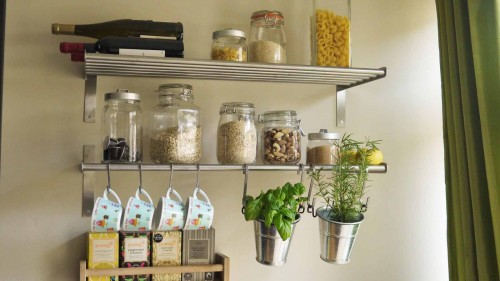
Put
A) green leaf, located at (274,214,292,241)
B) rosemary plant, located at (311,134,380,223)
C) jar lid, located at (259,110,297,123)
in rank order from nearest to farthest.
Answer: green leaf, located at (274,214,292,241), rosemary plant, located at (311,134,380,223), jar lid, located at (259,110,297,123)

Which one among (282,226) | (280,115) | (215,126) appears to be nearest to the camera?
(282,226)

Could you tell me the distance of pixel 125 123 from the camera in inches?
53.7

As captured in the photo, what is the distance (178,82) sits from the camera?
1522 mm

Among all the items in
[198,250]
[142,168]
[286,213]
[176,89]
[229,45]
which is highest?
[229,45]

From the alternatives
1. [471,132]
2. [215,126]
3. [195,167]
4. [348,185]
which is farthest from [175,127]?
[471,132]

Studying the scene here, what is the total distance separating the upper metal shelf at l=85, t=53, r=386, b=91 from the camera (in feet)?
4.09

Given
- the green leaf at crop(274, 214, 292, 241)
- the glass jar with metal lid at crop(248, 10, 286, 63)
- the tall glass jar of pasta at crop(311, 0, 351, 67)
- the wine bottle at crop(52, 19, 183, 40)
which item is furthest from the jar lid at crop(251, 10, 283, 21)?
the green leaf at crop(274, 214, 292, 241)

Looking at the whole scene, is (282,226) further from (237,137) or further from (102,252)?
(102,252)

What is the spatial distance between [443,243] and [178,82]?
1006 millimetres

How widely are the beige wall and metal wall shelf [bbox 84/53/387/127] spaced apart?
0.16 ft

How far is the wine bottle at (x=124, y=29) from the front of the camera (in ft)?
4.42

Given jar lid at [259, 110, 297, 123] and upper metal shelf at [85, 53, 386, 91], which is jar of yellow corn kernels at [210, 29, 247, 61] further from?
jar lid at [259, 110, 297, 123]

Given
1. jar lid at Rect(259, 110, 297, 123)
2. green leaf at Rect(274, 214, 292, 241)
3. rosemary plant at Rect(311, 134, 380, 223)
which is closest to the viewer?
green leaf at Rect(274, 214, 292, 241)

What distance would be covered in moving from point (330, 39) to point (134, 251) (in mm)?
783
